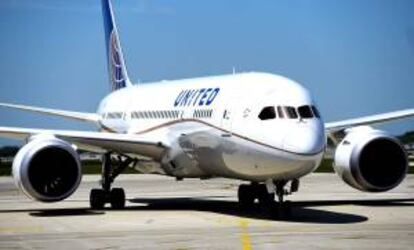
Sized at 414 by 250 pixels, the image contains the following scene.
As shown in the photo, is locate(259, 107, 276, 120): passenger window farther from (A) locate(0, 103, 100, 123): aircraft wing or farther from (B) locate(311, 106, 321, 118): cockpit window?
(A) locate(0, 103, 100, 123): aircraft wing

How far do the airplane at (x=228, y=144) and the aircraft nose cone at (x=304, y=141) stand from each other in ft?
0.07

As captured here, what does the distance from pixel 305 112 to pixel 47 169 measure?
6821 mm

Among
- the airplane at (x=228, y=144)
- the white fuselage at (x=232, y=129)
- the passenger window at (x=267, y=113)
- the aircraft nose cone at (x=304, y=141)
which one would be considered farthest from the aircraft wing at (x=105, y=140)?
the aircraft nose cone at (x=304, y=141)

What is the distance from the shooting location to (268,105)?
20078 millimetres

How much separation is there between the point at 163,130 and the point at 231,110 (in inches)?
173

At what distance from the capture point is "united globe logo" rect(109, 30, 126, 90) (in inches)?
1437

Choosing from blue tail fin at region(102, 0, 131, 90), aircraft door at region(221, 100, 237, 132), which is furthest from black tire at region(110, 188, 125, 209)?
blue tail fin at region(102, 0, 131, 90)

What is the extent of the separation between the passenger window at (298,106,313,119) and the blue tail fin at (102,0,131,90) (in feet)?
55.2

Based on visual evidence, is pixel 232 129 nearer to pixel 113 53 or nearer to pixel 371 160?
pixel 371 160

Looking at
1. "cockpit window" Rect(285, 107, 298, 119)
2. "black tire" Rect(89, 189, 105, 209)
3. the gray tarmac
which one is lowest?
the gray tarmac

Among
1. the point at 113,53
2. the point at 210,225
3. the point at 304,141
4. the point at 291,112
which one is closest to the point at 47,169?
the point at 210,225

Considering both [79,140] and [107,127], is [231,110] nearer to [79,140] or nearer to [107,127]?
[79,140]

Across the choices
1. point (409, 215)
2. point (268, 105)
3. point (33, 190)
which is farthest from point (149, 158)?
point (409, 215)

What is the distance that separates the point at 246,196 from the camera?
24938 millimetres
